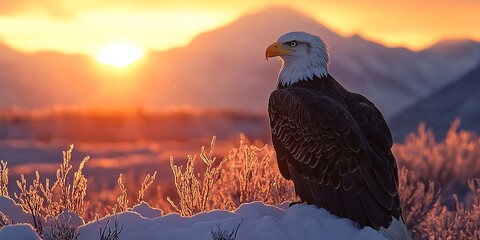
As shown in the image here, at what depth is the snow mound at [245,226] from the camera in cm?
738

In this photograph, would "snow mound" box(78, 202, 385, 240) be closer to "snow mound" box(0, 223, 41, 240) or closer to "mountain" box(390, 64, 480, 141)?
"snow mound" box(0, 223, 41, 240)

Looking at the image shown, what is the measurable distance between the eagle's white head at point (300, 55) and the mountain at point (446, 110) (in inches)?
1090

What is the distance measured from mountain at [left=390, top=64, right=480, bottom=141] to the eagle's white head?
90.8 feet

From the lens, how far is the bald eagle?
771 centimetres

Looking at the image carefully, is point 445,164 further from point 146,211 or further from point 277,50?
point 146,211

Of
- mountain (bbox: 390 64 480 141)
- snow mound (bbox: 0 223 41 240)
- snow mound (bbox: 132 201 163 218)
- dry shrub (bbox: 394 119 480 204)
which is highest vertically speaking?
mountain (bbox: 390 64 480 141)

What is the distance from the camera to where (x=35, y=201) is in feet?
27.9

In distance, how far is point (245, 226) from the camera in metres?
7.48

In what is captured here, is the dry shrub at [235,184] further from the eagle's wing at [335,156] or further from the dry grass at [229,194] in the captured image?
the eagle's wing at [335,156]

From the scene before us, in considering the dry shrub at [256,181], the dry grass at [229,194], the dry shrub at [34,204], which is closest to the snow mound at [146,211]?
the dry grass at [229,194]

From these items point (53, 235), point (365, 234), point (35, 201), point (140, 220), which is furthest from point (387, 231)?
point (35, 201)

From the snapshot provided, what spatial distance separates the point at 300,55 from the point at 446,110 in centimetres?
3272

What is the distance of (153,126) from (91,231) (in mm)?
36142

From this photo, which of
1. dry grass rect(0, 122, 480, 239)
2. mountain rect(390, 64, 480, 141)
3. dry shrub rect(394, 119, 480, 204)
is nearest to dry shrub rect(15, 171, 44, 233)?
dry grass rect(0, 122, 480, 239)
